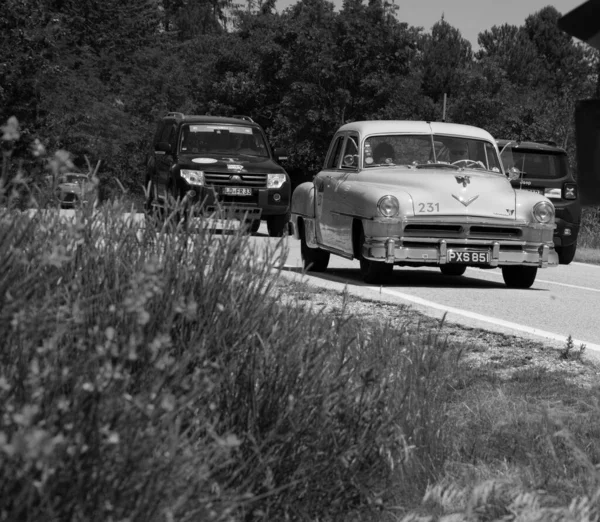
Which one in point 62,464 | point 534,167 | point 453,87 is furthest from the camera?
point 453,87

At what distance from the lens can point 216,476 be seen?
11.9 ft

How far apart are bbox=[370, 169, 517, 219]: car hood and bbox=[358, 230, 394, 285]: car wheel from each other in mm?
652

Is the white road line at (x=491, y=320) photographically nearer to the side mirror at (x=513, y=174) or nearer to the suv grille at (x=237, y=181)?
the side mirror at (x=513, y=174)

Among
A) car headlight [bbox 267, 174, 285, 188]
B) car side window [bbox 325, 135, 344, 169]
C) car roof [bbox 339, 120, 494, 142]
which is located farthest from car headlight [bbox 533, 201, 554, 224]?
car headlight [bbox 267, 174, 285, 188]

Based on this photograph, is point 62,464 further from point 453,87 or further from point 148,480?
point 453,87

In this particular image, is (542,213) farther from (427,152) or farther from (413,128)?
(413,128)

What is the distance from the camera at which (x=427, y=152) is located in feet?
47.6

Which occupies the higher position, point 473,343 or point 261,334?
point 261,334

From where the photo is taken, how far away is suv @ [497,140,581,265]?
18875 millimetres

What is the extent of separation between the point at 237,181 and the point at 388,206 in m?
9.62

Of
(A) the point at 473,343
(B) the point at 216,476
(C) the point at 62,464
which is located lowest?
(A) the point at 473,343

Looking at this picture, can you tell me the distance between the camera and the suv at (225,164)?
857 inches

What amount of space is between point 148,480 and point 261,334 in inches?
57.2

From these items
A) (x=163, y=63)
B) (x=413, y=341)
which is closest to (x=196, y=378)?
(x=413, y=341)
